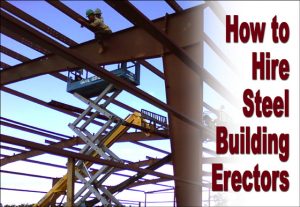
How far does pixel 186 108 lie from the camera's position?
463 cm

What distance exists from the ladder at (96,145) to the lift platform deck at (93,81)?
0.67 feet

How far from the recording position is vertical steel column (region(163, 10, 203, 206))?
4.57 metres

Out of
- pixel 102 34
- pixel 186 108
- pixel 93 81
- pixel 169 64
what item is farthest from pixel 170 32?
pixel 93 81

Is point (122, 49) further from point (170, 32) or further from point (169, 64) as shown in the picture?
point (169, 64)

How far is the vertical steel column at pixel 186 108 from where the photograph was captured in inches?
180

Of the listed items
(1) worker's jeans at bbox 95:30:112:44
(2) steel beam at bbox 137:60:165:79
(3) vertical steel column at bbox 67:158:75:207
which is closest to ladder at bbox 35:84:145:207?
(2) steel beam at bbox 137:60:165:79

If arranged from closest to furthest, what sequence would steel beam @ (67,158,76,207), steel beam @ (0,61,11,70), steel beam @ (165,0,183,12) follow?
steel beam @ (67,158,76,207), steel beam @ (165,0,183,12), steel beam @ (0,61,11,70)

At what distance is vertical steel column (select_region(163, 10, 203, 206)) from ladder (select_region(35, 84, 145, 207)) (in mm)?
5509

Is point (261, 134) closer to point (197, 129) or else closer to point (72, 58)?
point (197, 129)

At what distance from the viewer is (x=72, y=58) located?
2.48m

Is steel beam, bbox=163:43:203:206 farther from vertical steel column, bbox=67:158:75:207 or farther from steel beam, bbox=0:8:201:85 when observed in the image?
vertical steel column, bbox=67:158:75:207

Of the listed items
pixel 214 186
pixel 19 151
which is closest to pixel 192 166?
pixel 214 186

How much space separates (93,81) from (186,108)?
19.6ft

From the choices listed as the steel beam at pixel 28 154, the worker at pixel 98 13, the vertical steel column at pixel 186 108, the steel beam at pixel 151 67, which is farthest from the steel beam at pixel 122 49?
the steel beam at pixel 28 154
